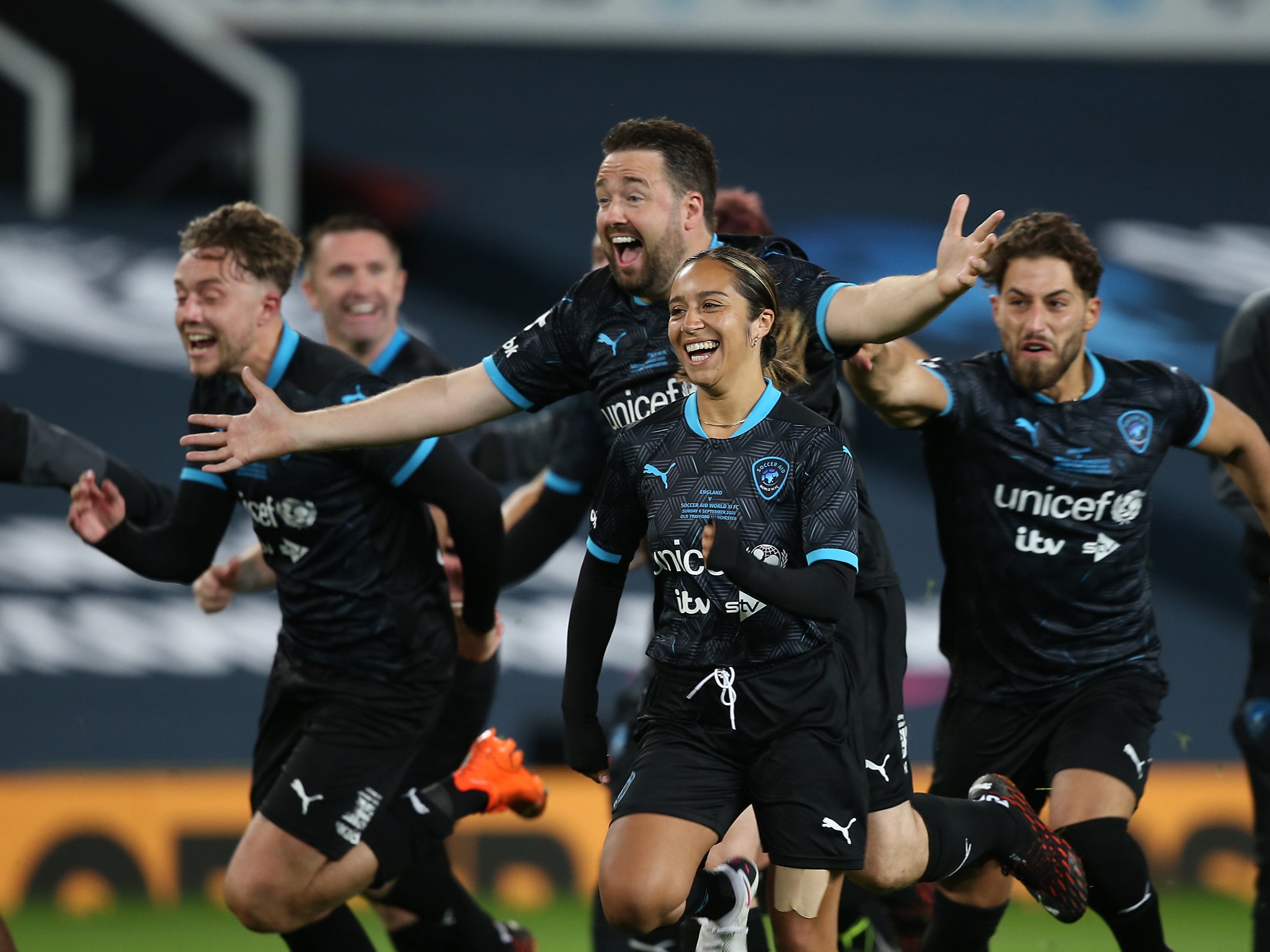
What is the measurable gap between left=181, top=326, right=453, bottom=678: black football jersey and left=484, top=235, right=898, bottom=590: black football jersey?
0.47 metres

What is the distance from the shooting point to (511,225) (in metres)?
10.7

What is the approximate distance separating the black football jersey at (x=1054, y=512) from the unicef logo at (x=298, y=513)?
5.78 ft

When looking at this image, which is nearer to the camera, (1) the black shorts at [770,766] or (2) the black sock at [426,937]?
(1) the black shorts at [770,766]

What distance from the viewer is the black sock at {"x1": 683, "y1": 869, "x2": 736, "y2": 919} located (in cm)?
398

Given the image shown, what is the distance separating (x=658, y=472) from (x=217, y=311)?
1.46 m

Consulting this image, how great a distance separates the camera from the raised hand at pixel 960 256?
379cm

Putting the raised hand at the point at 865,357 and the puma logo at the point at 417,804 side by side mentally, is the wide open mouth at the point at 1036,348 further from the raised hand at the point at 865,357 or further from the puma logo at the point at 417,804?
the puma logo at the point at 417,804

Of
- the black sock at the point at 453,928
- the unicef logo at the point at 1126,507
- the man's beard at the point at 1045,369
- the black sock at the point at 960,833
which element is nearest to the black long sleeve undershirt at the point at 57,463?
the black sock at the point at 453,928

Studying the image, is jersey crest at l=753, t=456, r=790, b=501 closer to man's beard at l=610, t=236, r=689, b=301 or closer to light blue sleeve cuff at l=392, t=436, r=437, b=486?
man's beard at l=610, t=236, r=689, b=301

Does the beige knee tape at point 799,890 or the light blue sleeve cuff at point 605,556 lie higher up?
the light blue sleeve cuff at point 605,556

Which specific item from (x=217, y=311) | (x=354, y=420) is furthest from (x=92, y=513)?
(x=354, y=420)

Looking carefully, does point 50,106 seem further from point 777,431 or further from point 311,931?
point 777,431

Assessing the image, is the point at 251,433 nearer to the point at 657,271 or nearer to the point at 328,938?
the point at 657,271

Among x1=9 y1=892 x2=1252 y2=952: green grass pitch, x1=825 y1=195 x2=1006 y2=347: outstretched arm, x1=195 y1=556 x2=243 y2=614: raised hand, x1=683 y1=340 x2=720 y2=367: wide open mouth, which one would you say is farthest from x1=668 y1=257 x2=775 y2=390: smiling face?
x1=9 y1=892 x2=1252 y2=952: green grass pitch
